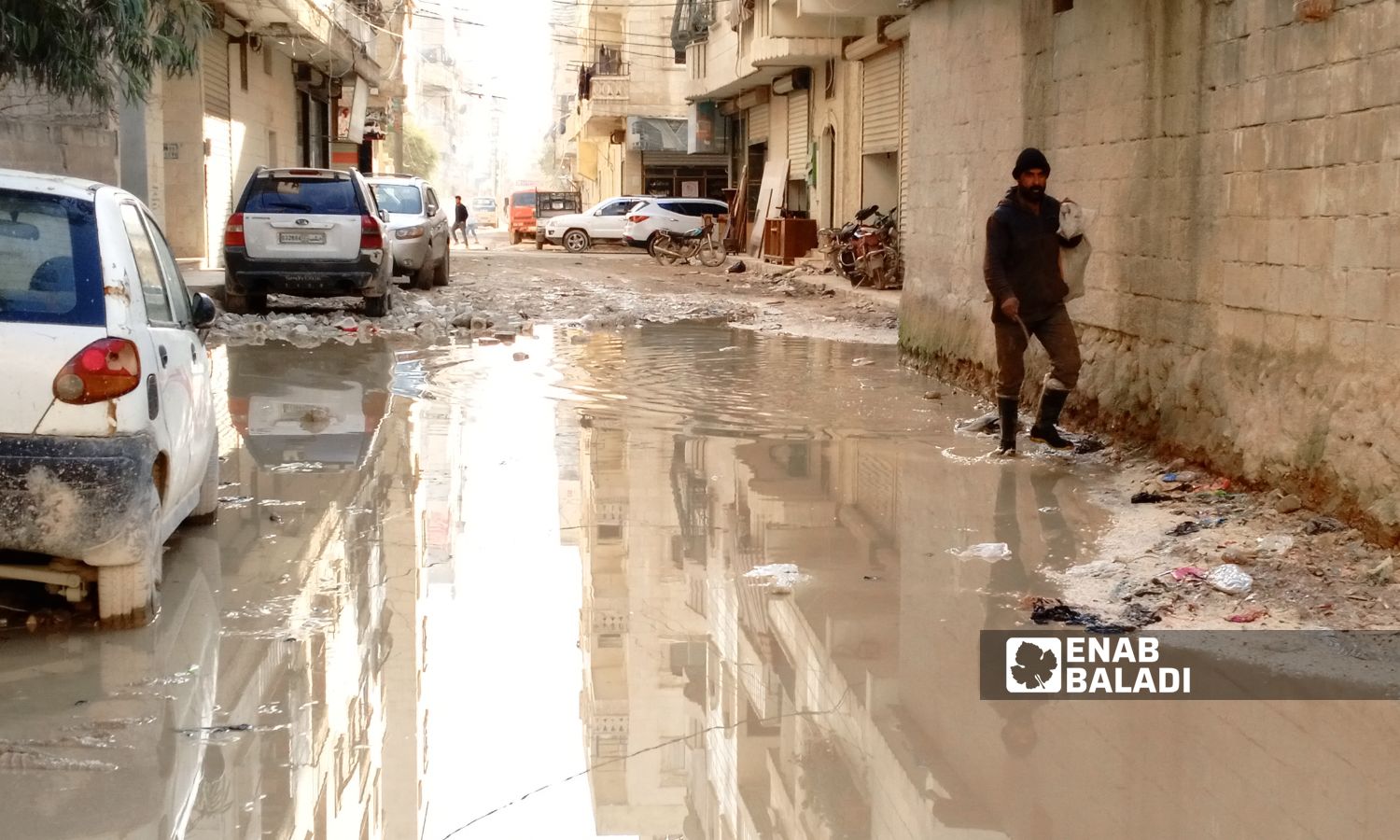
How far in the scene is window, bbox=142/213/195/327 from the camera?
22.0 feet

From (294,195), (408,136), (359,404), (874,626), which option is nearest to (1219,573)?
(874,626)

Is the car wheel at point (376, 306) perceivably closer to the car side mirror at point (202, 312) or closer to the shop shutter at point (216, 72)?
the shop shutter at point (216, 72)

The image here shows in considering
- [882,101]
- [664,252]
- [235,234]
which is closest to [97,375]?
[235,234]

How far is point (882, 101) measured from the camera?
2833 cm

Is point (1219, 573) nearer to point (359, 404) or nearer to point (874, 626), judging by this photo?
point (874, 626)

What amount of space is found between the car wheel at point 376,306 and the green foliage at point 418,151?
78798 millimetres

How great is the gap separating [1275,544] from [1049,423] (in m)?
2.81

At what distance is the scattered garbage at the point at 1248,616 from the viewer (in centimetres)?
569

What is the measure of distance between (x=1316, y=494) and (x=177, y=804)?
16.7ft

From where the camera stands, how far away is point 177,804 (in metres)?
3.96

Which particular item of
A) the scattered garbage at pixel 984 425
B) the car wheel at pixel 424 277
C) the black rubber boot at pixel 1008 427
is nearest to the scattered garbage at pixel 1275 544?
the black rubber boot at pixel 1008 427

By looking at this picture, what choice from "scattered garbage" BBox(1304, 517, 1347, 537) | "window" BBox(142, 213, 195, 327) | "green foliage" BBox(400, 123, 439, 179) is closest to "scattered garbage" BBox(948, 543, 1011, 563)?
"scattered garbage" BBox(1304, 517, 1347, 537)

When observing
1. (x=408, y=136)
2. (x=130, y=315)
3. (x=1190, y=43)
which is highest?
(x=408, y=136)

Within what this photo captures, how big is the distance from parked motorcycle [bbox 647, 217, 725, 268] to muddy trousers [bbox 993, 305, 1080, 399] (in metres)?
25.6
